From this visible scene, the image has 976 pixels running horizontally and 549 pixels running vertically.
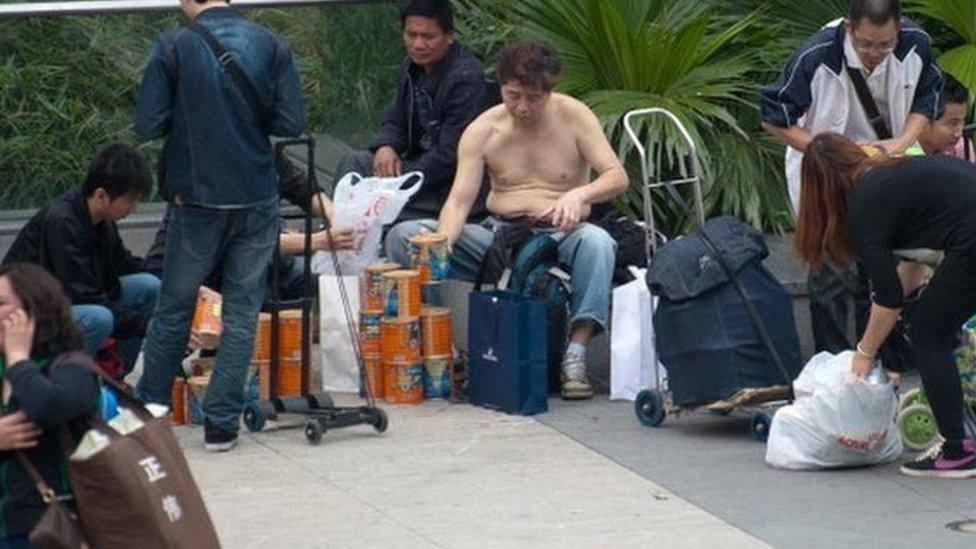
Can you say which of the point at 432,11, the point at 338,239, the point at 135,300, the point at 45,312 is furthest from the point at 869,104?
the point at 45,312

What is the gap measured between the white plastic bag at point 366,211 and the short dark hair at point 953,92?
7.53 ft

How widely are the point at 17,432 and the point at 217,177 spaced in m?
3.04

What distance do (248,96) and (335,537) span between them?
1929mm

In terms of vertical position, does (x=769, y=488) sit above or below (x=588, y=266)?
below

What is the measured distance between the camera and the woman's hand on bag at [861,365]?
8484 millimetres

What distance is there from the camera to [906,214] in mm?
8297

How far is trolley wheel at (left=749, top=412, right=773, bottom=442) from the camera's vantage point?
904 centimetres

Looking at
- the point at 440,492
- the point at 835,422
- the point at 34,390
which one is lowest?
the point at 440,492

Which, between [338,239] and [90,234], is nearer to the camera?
[90,234]

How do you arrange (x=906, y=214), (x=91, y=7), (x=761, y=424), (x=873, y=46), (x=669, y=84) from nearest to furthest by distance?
(x=906, y=214) → (x=761, y=424) → (x=873, y=46) → (x=669, y=84) → (x=91, y=7)

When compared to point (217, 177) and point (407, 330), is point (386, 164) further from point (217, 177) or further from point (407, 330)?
point (217, 177)

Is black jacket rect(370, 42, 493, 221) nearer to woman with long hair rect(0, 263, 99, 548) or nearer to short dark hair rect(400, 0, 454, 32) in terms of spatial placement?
short dark hair rect(400, 0, 454, 32)

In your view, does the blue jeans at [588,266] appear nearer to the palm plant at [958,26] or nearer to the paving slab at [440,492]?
the paving slab at [440,492]

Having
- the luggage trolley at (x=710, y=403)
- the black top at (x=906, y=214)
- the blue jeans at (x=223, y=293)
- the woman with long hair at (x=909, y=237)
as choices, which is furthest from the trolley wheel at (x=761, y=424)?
the blue jeans at (x=223, y=293)
